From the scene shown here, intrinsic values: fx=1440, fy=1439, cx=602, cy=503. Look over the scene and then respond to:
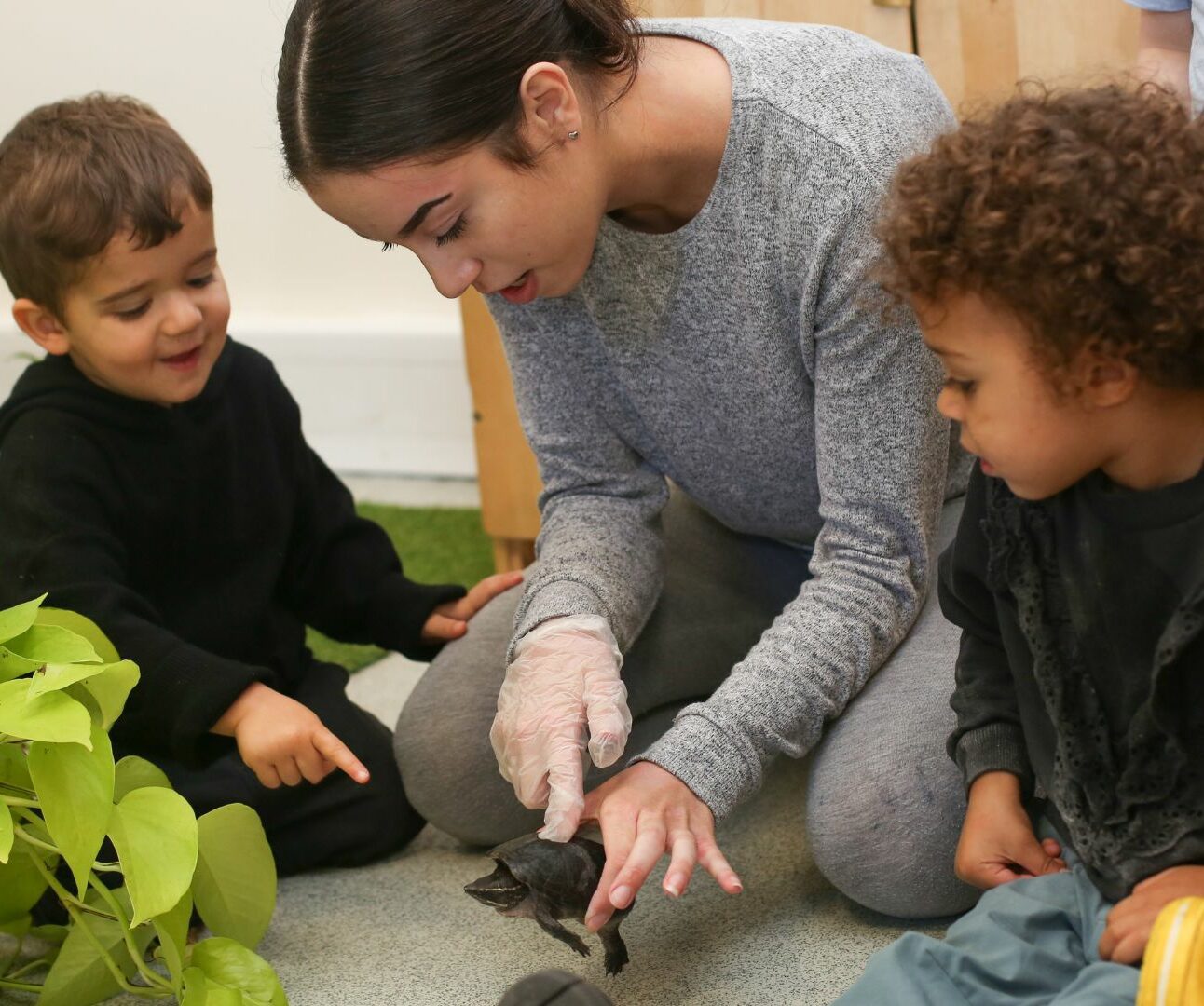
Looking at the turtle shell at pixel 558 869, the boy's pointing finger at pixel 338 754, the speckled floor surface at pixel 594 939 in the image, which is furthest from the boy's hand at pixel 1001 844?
the boy's pointing finger at pixel 338 754

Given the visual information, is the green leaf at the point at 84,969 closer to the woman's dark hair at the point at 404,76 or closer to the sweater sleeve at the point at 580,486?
the sweater sleeve at the point at 580,486

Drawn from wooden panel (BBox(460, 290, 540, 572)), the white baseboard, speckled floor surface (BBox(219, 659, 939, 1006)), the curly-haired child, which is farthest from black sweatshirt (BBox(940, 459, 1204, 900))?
the white baseboard

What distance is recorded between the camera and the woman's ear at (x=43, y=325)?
1176 millimetres

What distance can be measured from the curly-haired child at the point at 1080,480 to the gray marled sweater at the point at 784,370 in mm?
139

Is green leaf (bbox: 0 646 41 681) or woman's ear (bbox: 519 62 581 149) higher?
woman's ear (bbox: 519 62 581 149)

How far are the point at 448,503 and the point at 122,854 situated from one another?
142 centimetres

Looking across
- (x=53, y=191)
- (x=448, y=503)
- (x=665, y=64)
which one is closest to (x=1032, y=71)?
(x=665, y=64)

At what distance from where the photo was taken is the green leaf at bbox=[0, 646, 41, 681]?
0.86 metres

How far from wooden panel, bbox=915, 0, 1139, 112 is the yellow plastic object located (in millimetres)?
770

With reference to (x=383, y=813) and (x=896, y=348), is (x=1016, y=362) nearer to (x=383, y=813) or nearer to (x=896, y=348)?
(x=896, y=348)

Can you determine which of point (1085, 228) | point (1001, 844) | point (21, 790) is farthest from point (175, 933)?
point (1085, 228)

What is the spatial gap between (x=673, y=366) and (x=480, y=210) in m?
0.24

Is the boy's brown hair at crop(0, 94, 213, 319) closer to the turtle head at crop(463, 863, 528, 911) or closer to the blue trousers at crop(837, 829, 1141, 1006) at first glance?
the turtle head at crop(463, 863, 528, 911)

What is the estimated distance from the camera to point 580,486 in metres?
1.23
